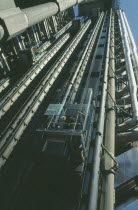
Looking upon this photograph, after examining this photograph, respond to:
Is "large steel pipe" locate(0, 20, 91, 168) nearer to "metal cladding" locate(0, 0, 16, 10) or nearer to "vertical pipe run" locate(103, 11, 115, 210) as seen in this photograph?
"vertical pipe run" locate(103, 11, 115, 210)

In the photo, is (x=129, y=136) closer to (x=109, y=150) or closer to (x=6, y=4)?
(x=109, y=150)

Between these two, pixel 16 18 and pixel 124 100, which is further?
pixel 16 18

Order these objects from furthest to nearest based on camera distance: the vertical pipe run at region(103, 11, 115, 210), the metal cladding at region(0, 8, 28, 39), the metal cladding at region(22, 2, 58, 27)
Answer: the metal cladding at region(22, 2, 58, 27) → the metal cladding at region(0, 8, 28, 39) → the vertical pipe run at region(103, 11, 115, 210)

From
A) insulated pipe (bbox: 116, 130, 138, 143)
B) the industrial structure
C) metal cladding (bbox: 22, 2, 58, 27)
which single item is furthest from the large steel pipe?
metal cladding (bbox: 22, 2, 58, 27)

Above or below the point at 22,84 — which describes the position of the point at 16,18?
above

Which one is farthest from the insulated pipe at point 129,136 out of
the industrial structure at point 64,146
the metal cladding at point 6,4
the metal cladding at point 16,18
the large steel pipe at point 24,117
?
the metal cladding at point 6,4

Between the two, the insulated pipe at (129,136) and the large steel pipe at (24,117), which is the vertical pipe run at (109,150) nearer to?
the insulated pipe at (129,136)

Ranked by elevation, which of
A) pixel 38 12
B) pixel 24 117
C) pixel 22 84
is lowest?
pixel 22 84

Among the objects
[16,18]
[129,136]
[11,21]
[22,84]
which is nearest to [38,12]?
[16,18]

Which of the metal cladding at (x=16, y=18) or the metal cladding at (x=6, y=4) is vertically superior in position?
the metal cladding at (x=6, y=4)

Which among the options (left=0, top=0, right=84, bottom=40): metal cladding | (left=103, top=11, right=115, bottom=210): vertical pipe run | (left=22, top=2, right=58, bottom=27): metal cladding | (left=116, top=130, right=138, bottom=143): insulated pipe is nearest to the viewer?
(left=103, top=11, right=115, bottom=210): vertical pipe run

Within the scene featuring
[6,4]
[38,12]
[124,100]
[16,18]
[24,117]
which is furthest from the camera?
[38,12]

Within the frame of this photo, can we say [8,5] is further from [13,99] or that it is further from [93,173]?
[93,173]

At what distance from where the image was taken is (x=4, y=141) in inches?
297
